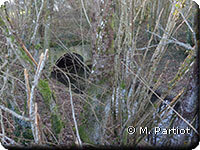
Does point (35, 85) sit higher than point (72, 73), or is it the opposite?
point (35, 85)

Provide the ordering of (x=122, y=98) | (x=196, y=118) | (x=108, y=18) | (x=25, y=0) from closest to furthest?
1. (x=196, y=118)
2. (x=122, y=98)
3. (x=108, y=18)
4. (x=25, y=0)

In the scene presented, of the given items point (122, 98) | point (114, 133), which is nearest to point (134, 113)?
point (122, 98)

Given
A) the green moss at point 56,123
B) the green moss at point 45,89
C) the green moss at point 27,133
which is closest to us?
the green moss at point 45,89

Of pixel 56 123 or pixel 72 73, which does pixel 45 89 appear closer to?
pixel 56 123

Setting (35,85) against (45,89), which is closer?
(35,85)

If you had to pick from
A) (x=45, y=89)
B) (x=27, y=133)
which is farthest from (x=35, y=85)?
(x=27, y=133)

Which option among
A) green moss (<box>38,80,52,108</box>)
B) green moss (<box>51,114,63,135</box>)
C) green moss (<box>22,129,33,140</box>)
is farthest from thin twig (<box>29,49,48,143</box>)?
green moss (<box>22,129,33,140</box>)

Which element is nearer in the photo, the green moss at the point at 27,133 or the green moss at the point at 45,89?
the green moss at the point at 45,89

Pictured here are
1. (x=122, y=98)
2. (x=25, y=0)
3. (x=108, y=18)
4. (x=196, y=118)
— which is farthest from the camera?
(x=25, y=0)

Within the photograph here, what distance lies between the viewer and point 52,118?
2793mm

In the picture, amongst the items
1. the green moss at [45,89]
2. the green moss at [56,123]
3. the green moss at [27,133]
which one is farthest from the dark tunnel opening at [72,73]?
the green moss at [27,133]

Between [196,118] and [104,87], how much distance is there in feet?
5.14

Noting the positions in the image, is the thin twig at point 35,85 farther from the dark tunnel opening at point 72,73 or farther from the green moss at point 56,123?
the green moss at point 56,123

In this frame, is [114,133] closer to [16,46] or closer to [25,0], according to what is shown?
[16,46]
